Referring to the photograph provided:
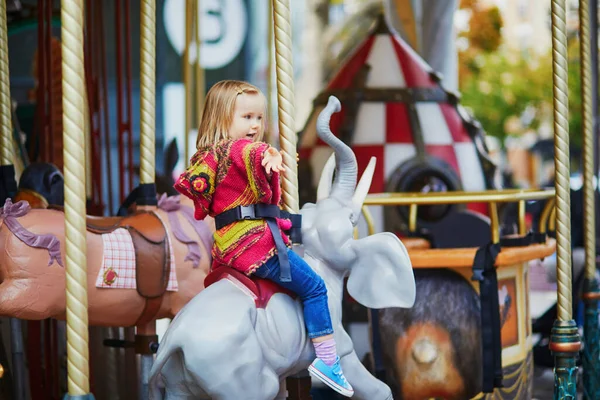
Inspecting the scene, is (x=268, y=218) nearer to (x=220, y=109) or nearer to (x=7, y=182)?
(x=220, y=109)

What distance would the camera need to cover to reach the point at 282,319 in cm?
280

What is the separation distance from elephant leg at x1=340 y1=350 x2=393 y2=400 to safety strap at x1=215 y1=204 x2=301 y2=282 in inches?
15.5

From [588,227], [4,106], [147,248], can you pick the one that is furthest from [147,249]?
[588,227]

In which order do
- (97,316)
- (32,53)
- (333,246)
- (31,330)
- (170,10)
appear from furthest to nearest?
(170,10), (32,53), (31,330), (97,316), (333,246)

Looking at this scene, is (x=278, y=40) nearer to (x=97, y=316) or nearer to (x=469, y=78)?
(x=97, y=316)

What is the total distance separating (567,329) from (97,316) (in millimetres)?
1852

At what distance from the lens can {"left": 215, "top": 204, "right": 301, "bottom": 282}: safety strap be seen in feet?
8.98

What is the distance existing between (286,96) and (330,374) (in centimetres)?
88

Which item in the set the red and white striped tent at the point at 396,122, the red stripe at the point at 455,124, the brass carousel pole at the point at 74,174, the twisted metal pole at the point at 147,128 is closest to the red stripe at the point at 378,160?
the red and white striped tent at the point at 396,122

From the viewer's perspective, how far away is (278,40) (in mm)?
3025

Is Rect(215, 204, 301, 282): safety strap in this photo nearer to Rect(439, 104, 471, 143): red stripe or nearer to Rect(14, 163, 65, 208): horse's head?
Rect(14, 163, 65, 208): horse's head

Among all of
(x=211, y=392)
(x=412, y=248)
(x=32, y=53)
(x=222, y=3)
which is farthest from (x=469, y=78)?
(x=211, y=392)

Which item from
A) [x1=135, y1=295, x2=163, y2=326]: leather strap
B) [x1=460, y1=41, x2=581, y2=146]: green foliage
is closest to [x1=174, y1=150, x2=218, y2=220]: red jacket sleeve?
[x1=135, y1=295, x2=163, y2=326]: leather strap

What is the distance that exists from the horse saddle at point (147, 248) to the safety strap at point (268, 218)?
1121mm
